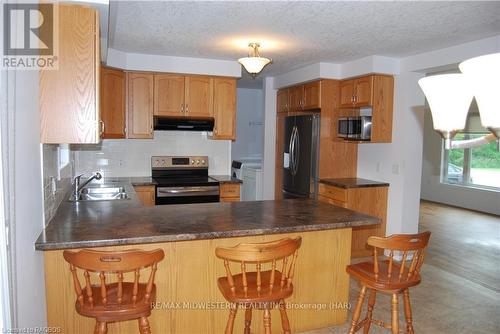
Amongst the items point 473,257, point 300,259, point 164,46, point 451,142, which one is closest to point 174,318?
point 300,259

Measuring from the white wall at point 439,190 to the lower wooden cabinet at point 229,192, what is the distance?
5276 millimetres

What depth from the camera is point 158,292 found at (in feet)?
7.38

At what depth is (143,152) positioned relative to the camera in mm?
4758

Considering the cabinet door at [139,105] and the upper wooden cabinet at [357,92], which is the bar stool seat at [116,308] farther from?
the upper wooden cabinet at [357,92]

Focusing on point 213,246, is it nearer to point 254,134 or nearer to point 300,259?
point 300,259

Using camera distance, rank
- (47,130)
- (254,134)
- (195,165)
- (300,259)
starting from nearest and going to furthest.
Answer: (47,130) → (300,259) → (195,165) → (254,134)

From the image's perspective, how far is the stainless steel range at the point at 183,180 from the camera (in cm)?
418

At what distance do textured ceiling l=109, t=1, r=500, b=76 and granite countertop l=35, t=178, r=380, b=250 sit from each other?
1.41 metres

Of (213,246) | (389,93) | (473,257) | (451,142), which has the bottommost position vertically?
(473,257)

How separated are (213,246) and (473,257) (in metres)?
3.86

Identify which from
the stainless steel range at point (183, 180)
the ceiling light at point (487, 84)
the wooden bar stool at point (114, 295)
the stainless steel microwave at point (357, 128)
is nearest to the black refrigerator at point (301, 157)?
the stainless steel microwave at point (357, 128)

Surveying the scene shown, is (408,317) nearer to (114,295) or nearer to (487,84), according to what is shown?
(114,295)

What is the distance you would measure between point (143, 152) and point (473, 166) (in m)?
6.95
